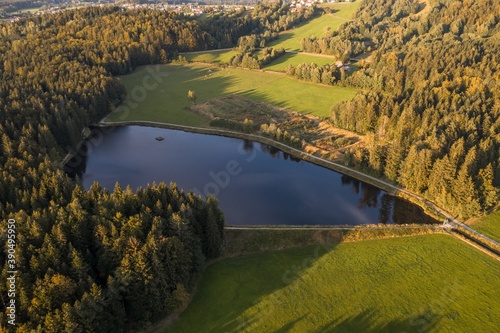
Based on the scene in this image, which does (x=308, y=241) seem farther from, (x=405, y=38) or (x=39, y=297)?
(x=405, y=38)

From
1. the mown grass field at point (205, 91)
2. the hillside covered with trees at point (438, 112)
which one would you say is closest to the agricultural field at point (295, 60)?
the hillside covered with trees at point (438, 112)

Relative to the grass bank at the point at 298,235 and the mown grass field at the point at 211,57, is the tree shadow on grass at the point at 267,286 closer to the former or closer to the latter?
the grass bank at the point at 298,235

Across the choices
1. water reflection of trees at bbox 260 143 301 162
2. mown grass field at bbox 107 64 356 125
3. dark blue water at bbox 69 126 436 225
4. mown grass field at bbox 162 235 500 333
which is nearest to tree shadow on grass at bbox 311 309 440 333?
mown grass field at bbox 162 235 500 333

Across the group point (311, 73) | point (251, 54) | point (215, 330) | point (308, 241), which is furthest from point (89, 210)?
point (251, 54)

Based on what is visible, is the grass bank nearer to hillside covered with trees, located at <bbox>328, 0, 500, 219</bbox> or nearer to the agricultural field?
hillside covered with trees, located at <bbox>328, 0, 500, 219</bbox>

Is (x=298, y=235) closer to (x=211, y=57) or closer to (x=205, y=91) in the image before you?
(x=205, y=91)
